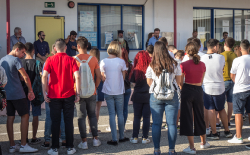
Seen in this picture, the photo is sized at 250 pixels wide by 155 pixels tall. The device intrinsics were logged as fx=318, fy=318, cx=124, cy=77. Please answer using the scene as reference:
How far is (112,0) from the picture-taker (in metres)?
13.9

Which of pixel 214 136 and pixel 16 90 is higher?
pixel 16 90

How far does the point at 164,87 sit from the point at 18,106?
2.55 meters

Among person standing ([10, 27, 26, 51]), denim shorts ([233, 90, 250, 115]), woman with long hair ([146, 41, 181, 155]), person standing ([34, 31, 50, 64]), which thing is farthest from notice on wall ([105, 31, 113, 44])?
woman with long hair ([146, 41, 181, 155])

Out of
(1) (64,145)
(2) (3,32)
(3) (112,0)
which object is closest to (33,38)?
(2) (3,32)

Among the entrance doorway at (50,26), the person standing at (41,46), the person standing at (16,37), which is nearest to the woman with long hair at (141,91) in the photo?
the person standing at (41,46)

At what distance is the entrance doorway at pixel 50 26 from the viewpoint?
41.8 ft

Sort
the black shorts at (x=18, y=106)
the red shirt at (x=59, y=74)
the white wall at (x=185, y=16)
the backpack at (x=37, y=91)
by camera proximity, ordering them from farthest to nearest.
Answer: the white wall at (x=185, y=16)
the backpack at (x=37, y=91)
the black shorts at (x=18, y=106)
the red shirt at (x=59, y=74)

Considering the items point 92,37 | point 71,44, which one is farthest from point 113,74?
point 92,37

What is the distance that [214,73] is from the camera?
19.8ft

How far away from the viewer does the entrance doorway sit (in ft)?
41.8

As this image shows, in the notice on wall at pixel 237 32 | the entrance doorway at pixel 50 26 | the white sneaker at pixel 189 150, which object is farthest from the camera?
the notice on wall at pixel 237 32

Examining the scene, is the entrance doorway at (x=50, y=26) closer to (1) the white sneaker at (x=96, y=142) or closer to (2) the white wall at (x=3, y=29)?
(2) the white wall at (x=3, y=29)

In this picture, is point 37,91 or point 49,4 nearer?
point 37,91

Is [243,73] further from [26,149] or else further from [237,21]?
[237,21]
